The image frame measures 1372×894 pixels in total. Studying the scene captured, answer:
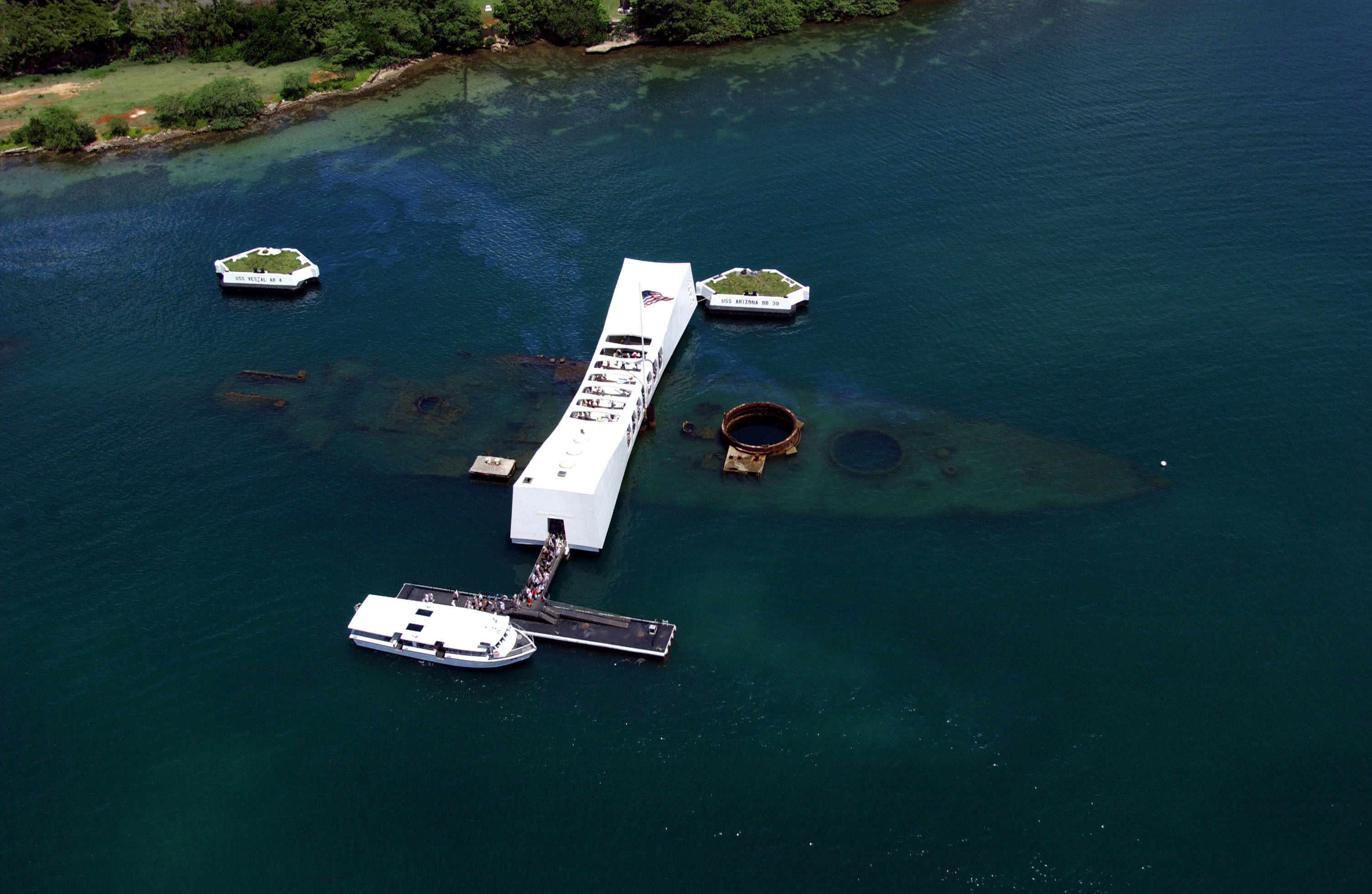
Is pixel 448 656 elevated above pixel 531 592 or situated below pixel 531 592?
below

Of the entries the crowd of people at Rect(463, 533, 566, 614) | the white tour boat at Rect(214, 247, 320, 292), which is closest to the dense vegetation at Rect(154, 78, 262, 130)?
the white tour boat at Rect(214, 247, 320, 292)

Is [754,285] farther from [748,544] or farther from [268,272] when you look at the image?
[268,272]

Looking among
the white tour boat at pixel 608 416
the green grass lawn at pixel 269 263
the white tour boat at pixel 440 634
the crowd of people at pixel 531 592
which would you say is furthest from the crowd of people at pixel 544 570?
the green grass lawn at pixel 269 263

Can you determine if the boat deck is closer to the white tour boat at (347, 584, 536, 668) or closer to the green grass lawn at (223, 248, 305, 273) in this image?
the white tour boat at (347, 584, 536, 668)

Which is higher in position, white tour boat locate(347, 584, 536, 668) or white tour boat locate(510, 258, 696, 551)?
white tour boat locate(510, 258, 696, 551)

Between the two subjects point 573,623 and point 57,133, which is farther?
point 57,133

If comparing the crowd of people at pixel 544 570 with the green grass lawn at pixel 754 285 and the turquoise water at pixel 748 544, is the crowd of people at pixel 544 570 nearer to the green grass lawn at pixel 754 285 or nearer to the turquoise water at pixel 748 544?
the turquoise water at pixel 748 544

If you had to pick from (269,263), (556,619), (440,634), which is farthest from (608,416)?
(269,263)
